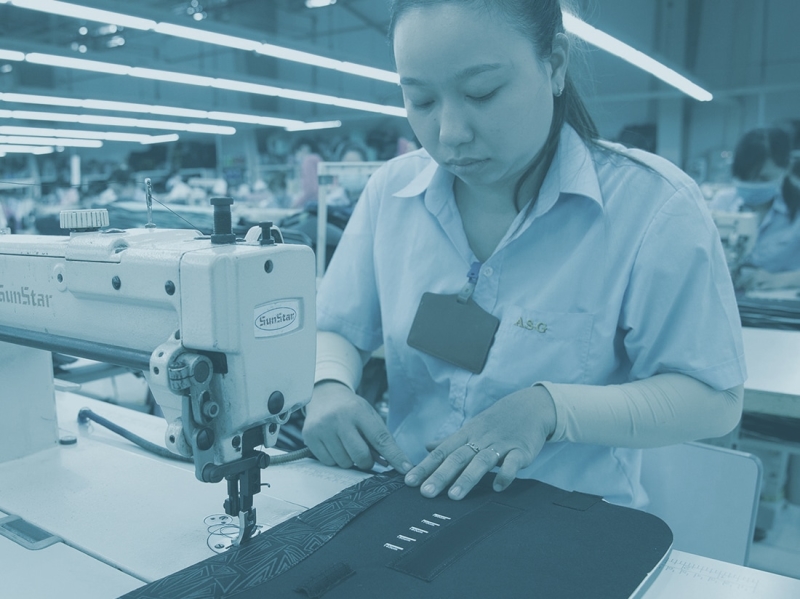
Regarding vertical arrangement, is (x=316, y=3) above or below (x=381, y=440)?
above

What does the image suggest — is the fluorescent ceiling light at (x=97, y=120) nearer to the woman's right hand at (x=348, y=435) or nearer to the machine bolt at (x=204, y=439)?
the woman's right hand at (x=348, y=435)

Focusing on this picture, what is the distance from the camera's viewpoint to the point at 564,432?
0.93 m

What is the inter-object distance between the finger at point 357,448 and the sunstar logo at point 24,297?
1.52ft

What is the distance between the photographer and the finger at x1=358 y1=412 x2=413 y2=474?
99 centimetres

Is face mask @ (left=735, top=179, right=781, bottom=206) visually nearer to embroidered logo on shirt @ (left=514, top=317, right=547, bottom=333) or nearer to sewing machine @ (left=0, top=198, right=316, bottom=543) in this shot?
embroidered logo on shirt @ (left=514, top=317, right=547, bottom=333)

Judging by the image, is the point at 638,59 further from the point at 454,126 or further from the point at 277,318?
the point at 277,318

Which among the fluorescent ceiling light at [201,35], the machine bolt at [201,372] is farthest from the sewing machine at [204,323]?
the fluorescent ceiling light at [201,35]

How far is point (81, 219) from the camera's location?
90 centimetres

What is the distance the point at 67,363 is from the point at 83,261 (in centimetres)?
157

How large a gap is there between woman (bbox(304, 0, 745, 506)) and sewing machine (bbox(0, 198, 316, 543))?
0.23 metres

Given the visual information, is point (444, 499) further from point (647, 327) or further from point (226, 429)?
point (647, 327)

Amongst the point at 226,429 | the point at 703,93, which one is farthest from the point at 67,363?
the point at 703,93

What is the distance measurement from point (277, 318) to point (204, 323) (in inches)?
3.2

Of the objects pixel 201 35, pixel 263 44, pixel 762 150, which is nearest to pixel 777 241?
pixel 762 150
